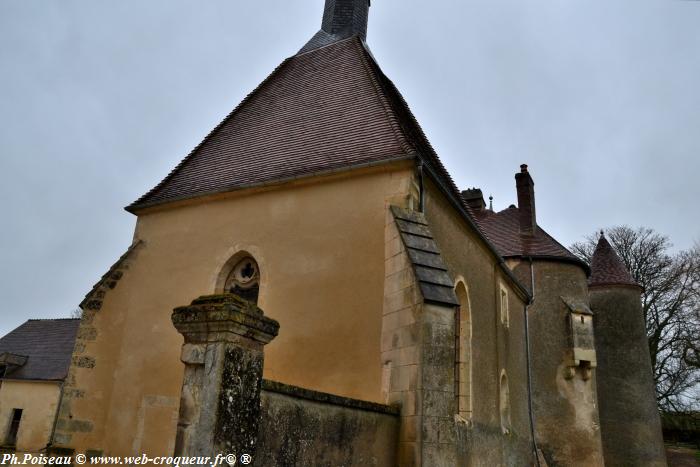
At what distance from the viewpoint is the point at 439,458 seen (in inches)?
241

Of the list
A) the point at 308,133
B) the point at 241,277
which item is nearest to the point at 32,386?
the point at 241,277

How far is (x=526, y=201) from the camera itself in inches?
707

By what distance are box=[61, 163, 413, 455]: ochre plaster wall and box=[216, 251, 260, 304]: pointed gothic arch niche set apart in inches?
4.4

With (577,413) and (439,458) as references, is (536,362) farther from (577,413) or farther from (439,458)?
(439,458)

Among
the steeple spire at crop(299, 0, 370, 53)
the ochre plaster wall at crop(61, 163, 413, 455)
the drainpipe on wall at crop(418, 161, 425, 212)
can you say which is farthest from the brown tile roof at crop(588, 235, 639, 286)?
the ochre plaster wall at crop(61, 163, 413, 455)

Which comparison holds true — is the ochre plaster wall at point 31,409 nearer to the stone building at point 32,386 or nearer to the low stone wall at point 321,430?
the stone building at point 32,386

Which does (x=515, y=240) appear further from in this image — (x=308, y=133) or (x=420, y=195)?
(x=420, y=195)

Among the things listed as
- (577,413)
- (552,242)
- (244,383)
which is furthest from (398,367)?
(552,242)

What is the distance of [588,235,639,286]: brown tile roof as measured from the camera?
18.4m

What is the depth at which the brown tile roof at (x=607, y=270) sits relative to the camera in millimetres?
18438

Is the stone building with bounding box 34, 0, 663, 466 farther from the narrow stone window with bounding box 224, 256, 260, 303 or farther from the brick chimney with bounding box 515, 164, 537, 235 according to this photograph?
the brick chimney with bounding box 515, 164, 537, 235

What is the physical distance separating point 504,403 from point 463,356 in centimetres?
308

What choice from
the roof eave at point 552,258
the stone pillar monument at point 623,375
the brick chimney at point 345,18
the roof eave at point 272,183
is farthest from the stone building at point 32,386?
the stone pillar monument at point 623,375

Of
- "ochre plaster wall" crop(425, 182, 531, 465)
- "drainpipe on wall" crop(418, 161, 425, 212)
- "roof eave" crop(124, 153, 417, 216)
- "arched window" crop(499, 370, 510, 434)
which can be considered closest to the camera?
"roof eave" crop(124, 153, 417, 216)
